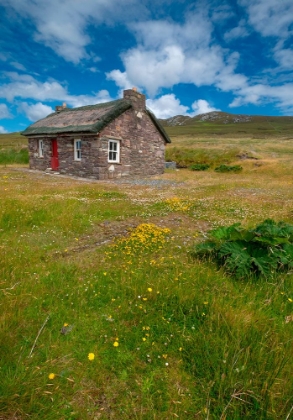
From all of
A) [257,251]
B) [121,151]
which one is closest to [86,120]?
[121,151]

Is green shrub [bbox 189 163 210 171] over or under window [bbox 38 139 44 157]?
under

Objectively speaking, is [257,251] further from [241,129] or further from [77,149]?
[241,129]

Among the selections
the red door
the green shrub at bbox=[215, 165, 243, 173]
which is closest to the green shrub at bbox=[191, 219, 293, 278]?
the red door

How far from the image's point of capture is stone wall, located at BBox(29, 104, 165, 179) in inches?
766

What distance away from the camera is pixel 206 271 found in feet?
14.5

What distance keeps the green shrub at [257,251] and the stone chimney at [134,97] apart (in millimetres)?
19694

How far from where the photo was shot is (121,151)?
69.7ft

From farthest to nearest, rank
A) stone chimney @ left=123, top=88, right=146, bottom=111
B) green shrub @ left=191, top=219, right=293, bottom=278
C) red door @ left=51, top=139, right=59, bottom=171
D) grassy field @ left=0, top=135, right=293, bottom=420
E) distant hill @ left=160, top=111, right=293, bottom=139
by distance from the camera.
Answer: distant hill @ left=160, top=111, right=293, bottom=139 < red door @ left=51, top=139, right=59, bottom=171 < stone chimney @ left=123, top=88, right=146, bottom=111 < green shrub @ left=191, top=219, right=293, bottom=278 < grassy field @ left=0, top=135, right=293, bottom=420

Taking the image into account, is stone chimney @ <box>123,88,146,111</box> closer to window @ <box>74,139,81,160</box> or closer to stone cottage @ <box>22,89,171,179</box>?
stone cottage @ <box>22,89,171,179</box>

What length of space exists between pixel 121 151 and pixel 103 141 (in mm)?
2405

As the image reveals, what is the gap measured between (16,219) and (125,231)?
10.9 ft

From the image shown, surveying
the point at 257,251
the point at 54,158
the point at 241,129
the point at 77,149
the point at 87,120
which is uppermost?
the point at 241,129

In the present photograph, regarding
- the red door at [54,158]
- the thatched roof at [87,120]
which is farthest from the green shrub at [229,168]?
the red door at [54,158]

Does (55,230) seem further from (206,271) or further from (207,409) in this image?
(207,409)
